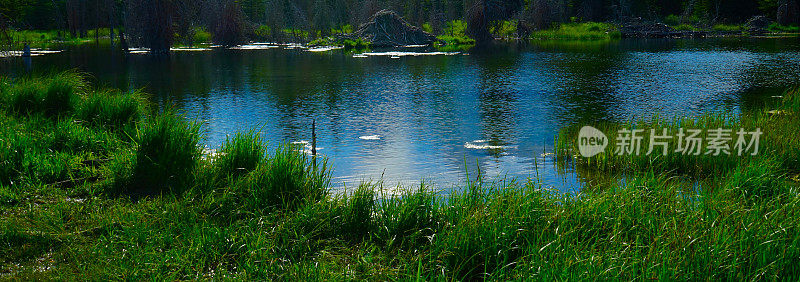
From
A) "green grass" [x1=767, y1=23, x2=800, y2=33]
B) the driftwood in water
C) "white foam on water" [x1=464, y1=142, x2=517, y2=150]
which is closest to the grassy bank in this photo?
Result: "white foam on water" [x1=464, y1=142, x2=517, y2=150]

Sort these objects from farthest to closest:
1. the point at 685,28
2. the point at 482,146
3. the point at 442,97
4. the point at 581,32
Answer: the point at 685,28 → the point at 581,32 → the point at 442,97 → the point at 482,146

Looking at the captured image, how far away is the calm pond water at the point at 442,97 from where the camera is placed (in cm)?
1306

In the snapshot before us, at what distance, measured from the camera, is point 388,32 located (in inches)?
2320

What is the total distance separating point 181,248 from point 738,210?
5687 millimetres

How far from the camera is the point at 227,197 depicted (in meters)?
8.38

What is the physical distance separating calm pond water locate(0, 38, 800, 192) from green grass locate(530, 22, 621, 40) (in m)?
25.0

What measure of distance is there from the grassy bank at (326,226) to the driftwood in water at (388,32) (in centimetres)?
4939

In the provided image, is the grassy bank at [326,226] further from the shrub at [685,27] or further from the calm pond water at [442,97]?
the shrub at [685,27]

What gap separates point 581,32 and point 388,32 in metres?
23.5

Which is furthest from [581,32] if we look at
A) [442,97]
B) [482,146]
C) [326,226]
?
[326,226]

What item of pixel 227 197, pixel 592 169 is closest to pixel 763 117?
pixel 592 169

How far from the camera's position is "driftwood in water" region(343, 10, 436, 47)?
58250 mm

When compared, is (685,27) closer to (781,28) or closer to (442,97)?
(781,28)

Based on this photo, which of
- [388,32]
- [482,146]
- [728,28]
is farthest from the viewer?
[728,28]
